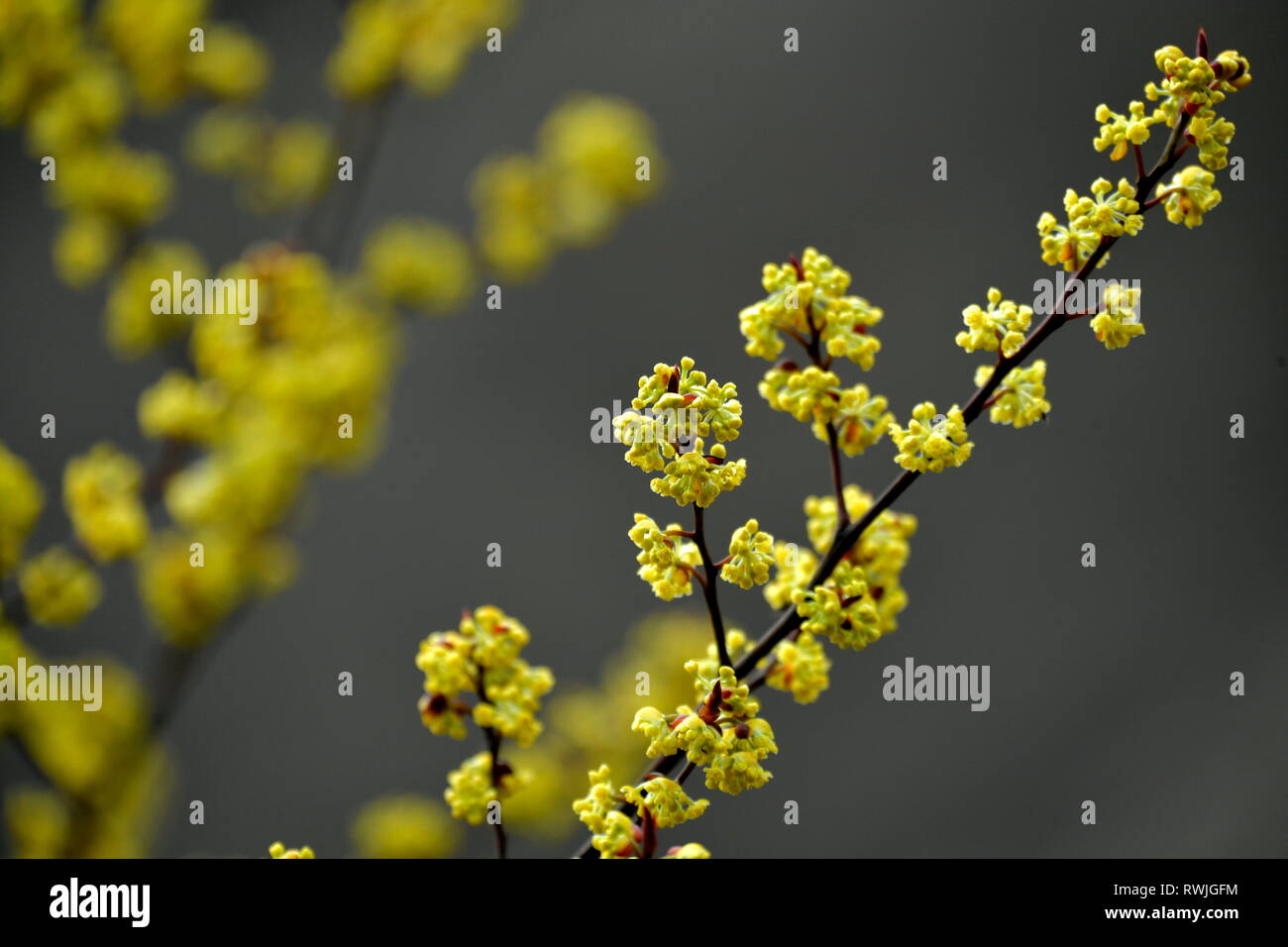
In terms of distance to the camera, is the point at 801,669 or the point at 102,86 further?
the point at 102,86

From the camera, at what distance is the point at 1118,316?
2.08 feet

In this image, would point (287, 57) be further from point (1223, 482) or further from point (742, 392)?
point (1223, 482)

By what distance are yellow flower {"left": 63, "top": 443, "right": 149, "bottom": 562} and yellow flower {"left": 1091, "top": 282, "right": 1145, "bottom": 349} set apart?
0.91m

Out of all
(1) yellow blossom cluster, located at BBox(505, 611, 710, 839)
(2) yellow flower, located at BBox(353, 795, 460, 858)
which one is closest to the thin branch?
(1) yellow blossom cluster, located at BBox(505, 611, 710, 839)

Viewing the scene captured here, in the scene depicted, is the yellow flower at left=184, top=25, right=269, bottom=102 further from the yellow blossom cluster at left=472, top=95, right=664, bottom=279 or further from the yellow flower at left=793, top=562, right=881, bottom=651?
the yellow flower at left=793, top=562, right=881, bottom=651

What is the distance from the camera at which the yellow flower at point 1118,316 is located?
630 mm

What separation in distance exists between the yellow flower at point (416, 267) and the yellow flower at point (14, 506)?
57cm

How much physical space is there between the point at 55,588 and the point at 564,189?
85 cm

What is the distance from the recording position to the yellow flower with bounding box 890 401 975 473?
0.63m

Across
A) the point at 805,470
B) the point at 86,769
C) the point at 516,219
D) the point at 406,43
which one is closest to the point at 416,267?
the point at 516,219

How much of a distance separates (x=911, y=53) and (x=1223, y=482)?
1283mm

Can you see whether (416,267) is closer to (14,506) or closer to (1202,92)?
(14,506)

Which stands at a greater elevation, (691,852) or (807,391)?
(807,391)

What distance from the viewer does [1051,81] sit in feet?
7.46
